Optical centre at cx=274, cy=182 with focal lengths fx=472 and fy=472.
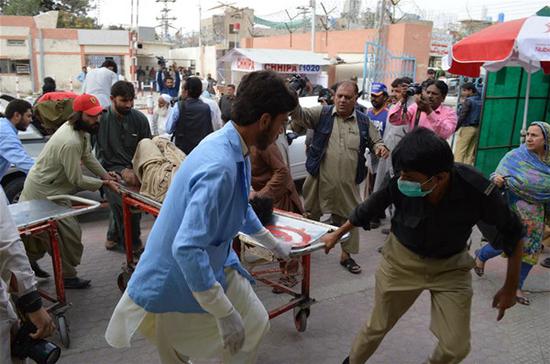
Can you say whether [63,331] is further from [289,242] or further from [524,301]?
[524,301]

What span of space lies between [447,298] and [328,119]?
2.33 m

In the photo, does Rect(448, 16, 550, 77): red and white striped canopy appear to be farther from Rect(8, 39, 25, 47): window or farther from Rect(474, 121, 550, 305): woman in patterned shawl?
Rect(8, 39, 25, 47): window

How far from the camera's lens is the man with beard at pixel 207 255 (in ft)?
5.85

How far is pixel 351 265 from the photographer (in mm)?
4824

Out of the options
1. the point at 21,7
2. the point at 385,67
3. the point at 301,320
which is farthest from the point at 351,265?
the point at 21,7

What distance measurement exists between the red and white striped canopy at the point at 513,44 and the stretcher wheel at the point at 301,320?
13.0 feet

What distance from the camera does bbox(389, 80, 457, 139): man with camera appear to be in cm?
487

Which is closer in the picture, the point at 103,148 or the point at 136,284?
the point at 136,284

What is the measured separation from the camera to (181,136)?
237 inches

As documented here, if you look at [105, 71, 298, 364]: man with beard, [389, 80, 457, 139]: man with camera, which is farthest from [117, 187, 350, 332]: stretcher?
[389, 80, 457, 139]: man with camera

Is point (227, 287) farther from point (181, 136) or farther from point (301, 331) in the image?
point (181, 136)

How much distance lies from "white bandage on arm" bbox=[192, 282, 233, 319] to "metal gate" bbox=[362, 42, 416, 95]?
13050mm

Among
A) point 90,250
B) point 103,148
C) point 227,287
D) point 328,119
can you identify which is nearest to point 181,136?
point 103,148

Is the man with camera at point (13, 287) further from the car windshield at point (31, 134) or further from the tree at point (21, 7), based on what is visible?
the tree at point (21, 7)
